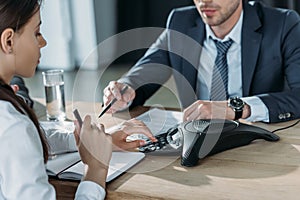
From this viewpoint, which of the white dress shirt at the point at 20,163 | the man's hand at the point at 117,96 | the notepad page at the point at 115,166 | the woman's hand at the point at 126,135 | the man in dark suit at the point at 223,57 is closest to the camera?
the white dress shirt at the point at 20,163

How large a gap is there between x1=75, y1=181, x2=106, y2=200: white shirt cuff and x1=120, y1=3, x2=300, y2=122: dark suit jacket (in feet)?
2.42

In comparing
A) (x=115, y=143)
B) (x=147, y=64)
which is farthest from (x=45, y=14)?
(x=115, y=143)

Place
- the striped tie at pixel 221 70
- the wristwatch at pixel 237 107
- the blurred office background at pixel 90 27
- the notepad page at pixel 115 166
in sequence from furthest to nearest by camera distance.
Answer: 1. the blurred office background at pixel 90 27
2. the striped tie at pixel 221 70
3. the wristwatch at pixel 237 107
4. the notepad page at pixel 115 166

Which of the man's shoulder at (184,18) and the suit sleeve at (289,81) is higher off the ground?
the man's shoulder at (184,18)

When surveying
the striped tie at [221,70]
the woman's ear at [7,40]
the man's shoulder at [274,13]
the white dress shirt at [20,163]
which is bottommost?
the striped tie at [221,70]

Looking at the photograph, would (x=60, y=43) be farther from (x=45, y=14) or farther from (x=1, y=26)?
(x=1, y=26)

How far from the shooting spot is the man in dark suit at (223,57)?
1989 millimetres

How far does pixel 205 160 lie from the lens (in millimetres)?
1355

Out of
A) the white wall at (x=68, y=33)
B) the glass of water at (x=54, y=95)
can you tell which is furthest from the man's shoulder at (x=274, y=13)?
the white wall at (x=68, y=33)

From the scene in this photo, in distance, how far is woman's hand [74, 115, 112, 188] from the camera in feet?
4.03

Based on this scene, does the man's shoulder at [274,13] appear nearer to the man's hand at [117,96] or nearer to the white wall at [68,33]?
the man's hand at [117,96]

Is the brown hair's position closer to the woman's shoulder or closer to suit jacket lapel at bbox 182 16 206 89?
the woman's shoulder

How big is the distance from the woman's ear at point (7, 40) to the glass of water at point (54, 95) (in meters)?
0.65

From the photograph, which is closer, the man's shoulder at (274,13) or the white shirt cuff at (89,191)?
the white shirt cuff at (89,191)
